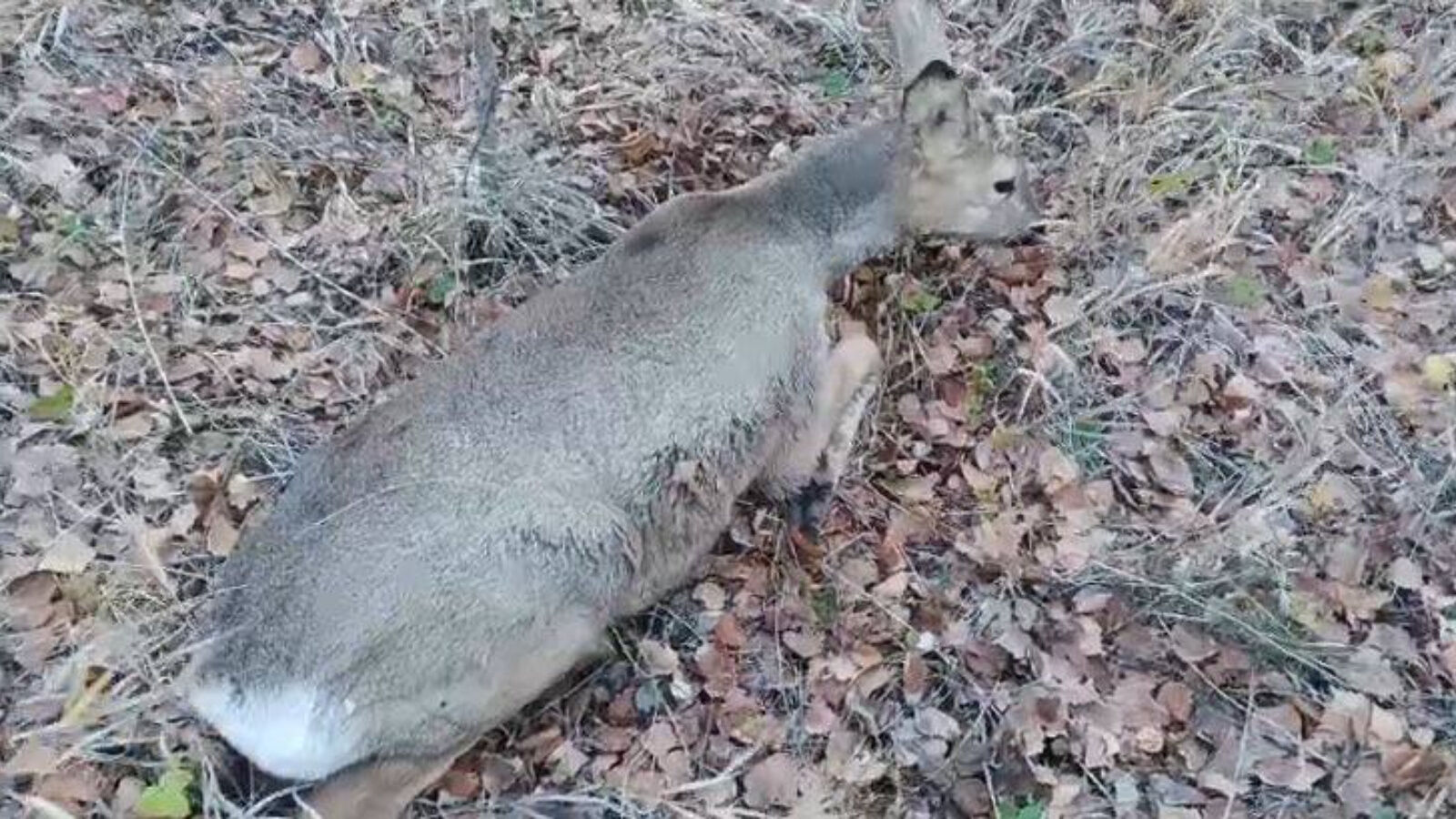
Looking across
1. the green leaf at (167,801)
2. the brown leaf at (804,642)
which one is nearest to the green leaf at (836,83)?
the brown leaf at (804,642)

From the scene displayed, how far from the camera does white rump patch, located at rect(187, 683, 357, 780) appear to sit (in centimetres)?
409

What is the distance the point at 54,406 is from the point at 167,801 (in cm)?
162

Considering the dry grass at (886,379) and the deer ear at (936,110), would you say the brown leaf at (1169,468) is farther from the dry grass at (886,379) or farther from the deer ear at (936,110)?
the deer ear at (936,110)

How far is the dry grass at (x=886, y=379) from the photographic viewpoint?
15.2 feet

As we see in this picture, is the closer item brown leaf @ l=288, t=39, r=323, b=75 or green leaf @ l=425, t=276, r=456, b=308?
green leaf @ l=425, t=276, r=456, b=308

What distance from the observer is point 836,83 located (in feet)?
22.3

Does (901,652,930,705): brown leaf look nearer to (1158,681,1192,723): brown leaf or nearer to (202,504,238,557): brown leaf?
(1158,681,1192,723): brown leaf

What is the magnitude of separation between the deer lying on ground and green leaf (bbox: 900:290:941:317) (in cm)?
36

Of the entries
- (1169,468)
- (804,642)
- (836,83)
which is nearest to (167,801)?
(804,642)

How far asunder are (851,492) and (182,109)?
315cm

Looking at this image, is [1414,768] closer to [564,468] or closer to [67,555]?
[564,468]

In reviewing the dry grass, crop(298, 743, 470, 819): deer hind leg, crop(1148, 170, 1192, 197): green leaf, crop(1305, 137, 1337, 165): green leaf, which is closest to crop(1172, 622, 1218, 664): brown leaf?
the dry grass

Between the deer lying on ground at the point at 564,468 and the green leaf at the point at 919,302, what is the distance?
364mm

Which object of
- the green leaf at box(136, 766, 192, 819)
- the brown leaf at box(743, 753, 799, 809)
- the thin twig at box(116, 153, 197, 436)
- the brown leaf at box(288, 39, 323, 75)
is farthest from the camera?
the brown leaf at box(288, 39, 323, 75)
